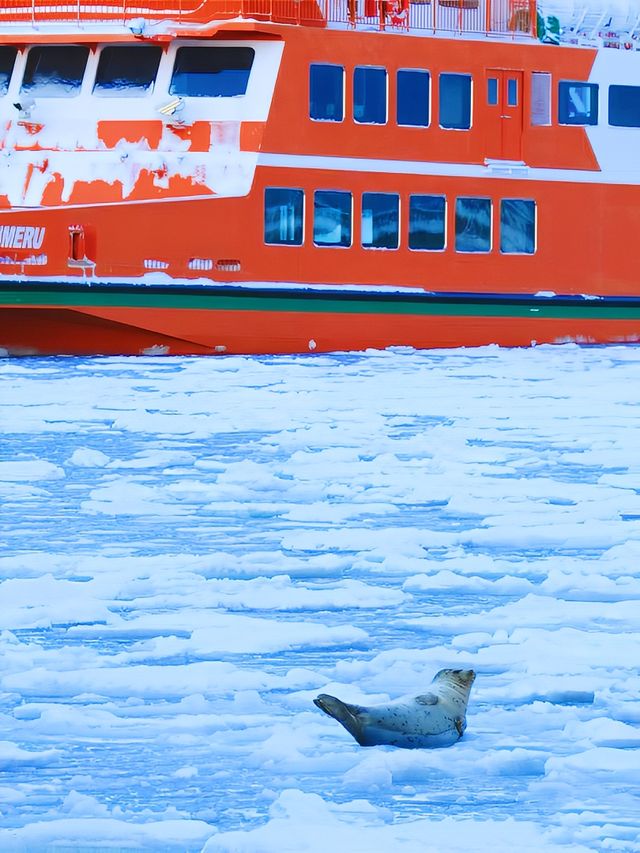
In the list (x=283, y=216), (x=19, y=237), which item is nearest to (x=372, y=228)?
(x=283, y=216)

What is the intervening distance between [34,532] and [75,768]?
313cm

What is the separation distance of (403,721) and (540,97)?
1445 cm

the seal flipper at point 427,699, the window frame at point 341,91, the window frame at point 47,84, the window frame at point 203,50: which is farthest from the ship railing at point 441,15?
the seal flipper at point 427,699

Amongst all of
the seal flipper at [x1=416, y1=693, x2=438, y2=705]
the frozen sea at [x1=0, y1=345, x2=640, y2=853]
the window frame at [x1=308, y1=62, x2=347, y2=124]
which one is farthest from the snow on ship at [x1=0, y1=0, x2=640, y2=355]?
the seal flipper at [x1=416, y1=693, x2=438, y2=705]

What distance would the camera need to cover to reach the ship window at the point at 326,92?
16.9 metres

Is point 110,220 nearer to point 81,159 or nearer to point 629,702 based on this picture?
point 81,159

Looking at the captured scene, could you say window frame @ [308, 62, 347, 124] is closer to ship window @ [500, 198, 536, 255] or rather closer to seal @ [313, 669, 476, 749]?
ship window @ [500, 198, 536, 255]

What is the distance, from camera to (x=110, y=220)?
16.0 meters

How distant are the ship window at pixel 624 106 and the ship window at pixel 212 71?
14.1 ft

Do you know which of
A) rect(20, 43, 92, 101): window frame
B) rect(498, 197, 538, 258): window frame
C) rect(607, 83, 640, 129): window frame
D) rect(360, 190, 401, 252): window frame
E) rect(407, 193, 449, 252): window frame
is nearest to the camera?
rect(20, 43, 92, 101): window frame

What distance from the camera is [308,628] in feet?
18.5

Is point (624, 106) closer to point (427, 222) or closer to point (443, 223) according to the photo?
point (443, 223)

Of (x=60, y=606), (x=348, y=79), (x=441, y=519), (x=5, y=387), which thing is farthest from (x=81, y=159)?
(x=60, y=606)

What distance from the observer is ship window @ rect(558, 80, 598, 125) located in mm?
18188
